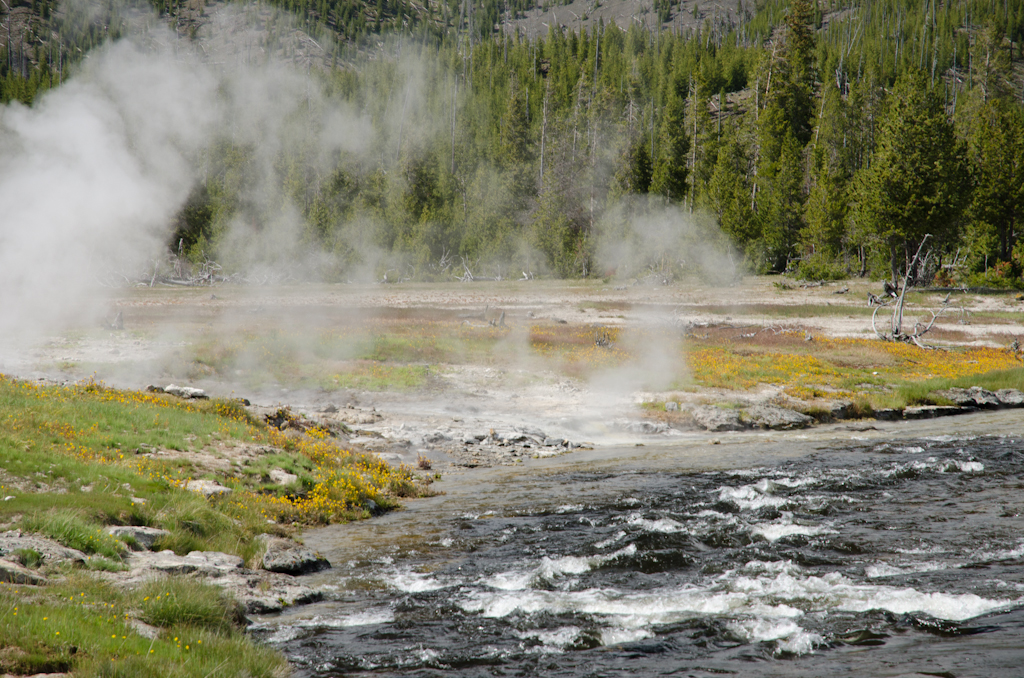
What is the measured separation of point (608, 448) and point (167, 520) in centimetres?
1302

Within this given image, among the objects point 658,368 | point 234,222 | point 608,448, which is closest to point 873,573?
point 608,448

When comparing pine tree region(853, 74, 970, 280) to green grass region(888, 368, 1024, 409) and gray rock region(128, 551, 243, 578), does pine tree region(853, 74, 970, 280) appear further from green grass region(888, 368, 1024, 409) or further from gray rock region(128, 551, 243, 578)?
gray rock region(128, 551, 243, 578)

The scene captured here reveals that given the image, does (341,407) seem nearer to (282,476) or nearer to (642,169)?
(282,476)

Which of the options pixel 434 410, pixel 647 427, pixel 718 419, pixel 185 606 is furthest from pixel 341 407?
pixel 185 606

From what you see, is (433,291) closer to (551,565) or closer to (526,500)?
(526,500)

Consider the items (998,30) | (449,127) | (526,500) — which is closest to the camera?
(526,500)

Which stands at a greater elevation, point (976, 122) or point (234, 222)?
point (976, 122)

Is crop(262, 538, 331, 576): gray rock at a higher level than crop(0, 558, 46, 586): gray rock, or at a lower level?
lower

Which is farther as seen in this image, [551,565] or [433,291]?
[433,291]

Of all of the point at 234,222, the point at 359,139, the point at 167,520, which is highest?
the point at 359,139

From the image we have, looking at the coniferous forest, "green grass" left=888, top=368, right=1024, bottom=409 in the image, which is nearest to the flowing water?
"green grass" left=888, top=368, right=1024, bottom=409

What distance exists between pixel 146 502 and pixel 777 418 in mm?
19889

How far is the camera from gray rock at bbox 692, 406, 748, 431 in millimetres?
23328

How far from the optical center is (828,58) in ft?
371
